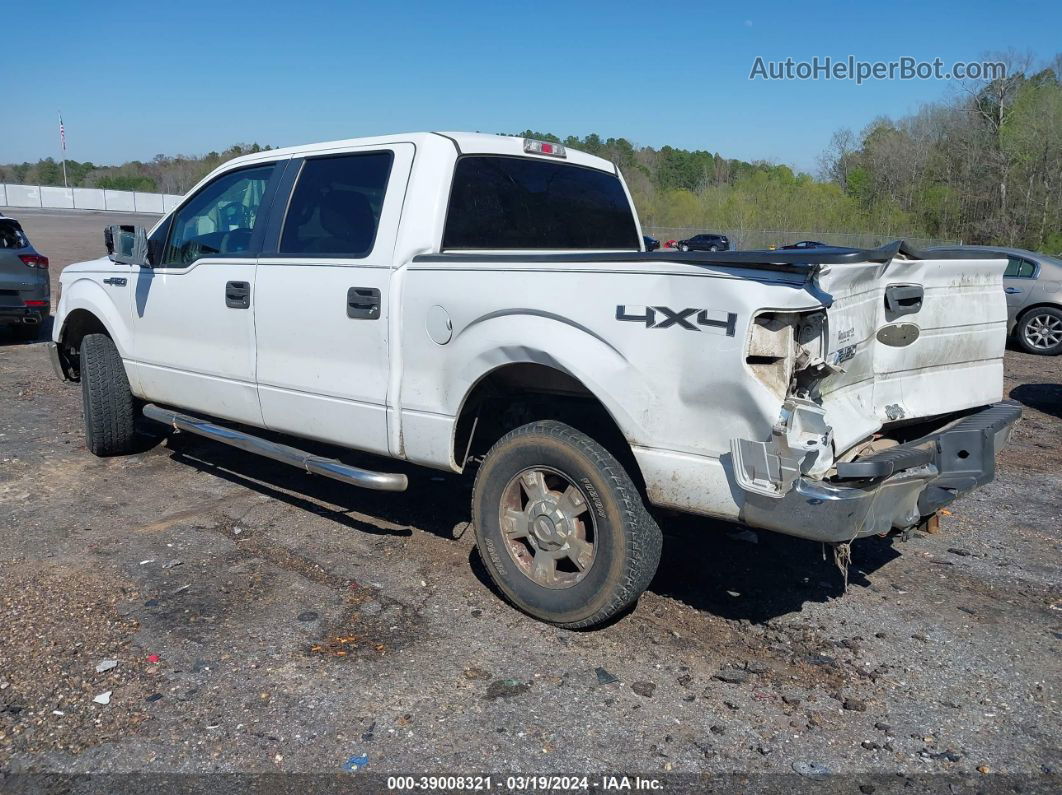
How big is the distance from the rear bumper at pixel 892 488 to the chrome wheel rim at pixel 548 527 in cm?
79

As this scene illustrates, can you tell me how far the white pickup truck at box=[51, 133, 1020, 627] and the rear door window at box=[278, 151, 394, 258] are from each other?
0.01 meters

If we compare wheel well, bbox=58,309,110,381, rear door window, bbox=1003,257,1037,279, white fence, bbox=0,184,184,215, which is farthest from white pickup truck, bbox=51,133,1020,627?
white fence, bbox=0,184,184,215

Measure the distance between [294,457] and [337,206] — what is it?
1.36 meters

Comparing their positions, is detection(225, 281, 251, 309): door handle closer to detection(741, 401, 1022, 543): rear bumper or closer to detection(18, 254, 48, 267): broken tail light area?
detection(741, 401, 1022, 543): rear bumper

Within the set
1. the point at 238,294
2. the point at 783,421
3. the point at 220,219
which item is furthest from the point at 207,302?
the point at 783,421

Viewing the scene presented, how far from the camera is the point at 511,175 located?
4762mm

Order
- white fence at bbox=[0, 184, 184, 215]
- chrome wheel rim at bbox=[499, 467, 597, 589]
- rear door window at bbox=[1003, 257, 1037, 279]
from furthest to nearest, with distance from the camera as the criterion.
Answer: white fence at bbox=[0, 184, 184, 215] < rear door window at bbox=[1003, 257, 1037, 279] < chrome wheel rim at bbox=[499, 467, 597, 589]

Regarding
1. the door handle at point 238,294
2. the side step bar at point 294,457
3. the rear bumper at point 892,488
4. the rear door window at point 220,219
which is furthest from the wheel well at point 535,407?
the rear door window at point 220,219

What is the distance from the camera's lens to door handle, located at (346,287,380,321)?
4.21 metres

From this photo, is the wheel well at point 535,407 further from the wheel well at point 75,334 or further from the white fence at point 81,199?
the white fence at point 81,199

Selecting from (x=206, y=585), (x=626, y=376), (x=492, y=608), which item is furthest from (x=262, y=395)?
(x=626, y=376)

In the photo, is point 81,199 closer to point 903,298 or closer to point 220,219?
point 220,219

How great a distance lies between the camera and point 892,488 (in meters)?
3.30

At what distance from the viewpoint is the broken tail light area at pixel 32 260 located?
11261mm
